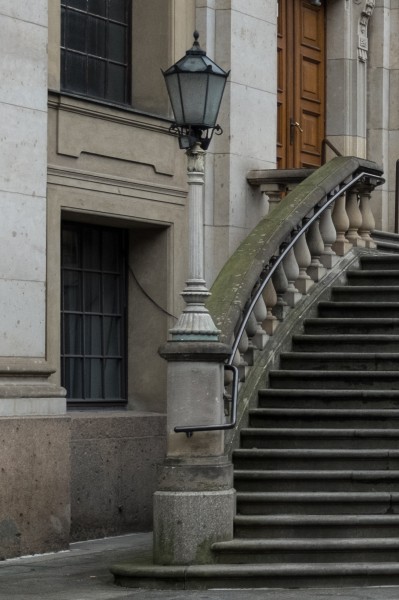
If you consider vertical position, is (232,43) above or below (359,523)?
above

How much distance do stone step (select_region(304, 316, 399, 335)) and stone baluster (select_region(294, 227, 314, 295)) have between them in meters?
0.38

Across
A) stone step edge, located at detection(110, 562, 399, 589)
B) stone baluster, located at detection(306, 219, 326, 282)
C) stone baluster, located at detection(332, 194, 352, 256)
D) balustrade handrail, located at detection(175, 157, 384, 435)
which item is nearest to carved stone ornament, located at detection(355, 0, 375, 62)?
balustrade handrail, located at detection(175, 157, 384, 435)

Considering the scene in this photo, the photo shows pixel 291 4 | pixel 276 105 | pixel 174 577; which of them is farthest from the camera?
pixel 291 4

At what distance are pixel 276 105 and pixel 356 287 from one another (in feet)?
9.77

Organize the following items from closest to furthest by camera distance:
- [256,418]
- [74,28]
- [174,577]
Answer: [174,577], [256,418], [74,28]

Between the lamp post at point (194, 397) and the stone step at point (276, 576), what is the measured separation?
30 cm

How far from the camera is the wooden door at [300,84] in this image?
19.3 meters

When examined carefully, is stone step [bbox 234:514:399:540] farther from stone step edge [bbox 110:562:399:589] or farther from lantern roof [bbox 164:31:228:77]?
lantern roof [bbox 164:31:228:77]

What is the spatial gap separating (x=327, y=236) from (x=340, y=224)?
1.22 feet

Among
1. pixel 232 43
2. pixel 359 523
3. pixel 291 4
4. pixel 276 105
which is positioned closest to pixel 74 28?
pixel 232 43

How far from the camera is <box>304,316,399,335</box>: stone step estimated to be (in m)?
15.2

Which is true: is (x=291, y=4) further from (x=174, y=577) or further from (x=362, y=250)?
(x=174, y=577)

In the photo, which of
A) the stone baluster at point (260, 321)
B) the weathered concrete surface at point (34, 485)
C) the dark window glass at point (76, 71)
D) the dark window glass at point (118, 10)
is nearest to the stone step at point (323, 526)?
the weathered concrete surface at point (34, 485)

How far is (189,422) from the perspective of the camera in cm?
1258
